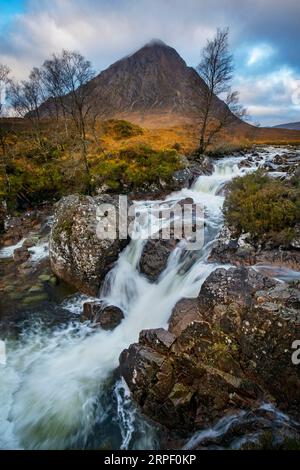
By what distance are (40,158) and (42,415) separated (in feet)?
86.0

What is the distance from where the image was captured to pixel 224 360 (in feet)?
22.5

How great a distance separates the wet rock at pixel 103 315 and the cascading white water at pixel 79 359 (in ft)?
0.87

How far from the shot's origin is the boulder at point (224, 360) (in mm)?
6457

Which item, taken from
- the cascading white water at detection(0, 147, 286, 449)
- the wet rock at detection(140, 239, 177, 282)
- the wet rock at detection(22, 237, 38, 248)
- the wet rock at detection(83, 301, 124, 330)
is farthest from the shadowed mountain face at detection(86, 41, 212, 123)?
the wet rock at detection(83, 301, 124, 330)

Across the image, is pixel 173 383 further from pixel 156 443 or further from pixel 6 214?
pixel 6 214

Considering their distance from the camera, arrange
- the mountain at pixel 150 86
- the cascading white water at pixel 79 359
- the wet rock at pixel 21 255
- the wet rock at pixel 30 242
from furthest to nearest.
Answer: the mountain at pixel 150 86, the wet rock at pixel 30 242, the wet rock at pixel 21 255, the cascading white water at pixel 79 359

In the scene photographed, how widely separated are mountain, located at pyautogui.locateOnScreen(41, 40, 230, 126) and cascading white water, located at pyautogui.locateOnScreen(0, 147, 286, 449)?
95.0 meters

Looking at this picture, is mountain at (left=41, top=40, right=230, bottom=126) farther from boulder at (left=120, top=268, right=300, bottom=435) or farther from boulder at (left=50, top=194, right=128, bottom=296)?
boulder at (left=120, top=268, right=300, bottom=435)

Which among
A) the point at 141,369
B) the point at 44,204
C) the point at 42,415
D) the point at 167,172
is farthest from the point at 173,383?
the point at 44,204

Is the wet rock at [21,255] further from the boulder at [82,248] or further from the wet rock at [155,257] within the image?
the wet rock at [155,257]

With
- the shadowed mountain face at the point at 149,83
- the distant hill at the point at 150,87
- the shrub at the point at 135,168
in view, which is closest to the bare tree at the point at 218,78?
the shrub at the point at 135,168

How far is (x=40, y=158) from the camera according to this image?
2947 cm

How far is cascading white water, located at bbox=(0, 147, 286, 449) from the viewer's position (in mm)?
7199

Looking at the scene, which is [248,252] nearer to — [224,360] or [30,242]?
[224,360]
